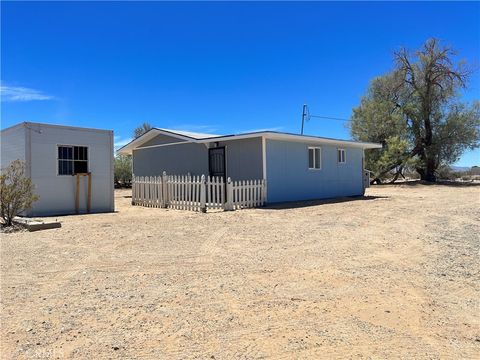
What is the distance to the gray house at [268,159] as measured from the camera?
15258mm

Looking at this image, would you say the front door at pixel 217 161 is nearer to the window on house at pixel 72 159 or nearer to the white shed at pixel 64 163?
the white shed at pixel 64 163

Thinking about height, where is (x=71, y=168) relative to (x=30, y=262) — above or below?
above

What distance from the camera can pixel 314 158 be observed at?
17672mm

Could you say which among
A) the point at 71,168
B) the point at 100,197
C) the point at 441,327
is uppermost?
the point at 71,168

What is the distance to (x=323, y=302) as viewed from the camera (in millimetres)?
4234

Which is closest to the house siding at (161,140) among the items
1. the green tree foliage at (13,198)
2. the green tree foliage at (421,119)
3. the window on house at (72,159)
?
the window on house at (72,159)

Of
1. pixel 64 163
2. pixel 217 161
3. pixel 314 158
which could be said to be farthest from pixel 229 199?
pixel 314 158

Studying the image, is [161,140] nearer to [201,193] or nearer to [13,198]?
[201,193]

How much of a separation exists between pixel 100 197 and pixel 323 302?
37.0ft

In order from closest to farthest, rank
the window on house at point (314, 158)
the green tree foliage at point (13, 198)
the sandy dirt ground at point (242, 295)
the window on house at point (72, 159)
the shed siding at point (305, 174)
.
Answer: the sandy dirt ground at point (242, 295) < the green tree foliage at point (13, 198) < the window on house at point (72, 159) < the shed siding at point (305, 174) < the window on house at point (314, 158)

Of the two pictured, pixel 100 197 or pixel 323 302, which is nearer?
pixel 323 302

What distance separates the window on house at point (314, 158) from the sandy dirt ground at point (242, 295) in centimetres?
923

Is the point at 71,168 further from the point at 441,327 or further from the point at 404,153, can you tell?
the point at 404,153

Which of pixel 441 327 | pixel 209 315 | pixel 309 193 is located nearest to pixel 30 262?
pixel 209 315
